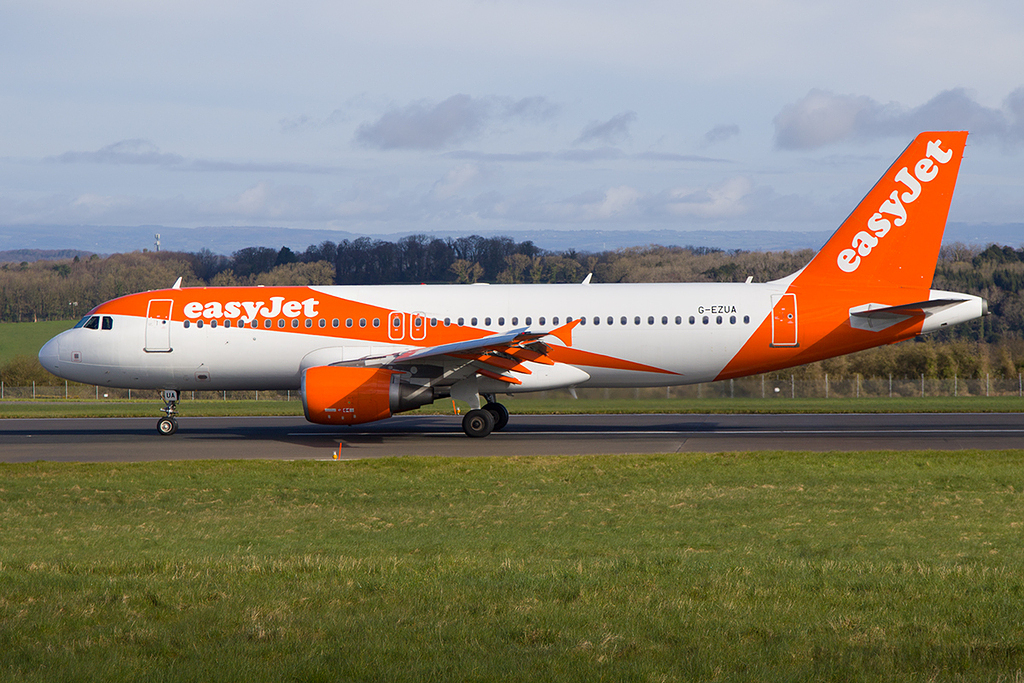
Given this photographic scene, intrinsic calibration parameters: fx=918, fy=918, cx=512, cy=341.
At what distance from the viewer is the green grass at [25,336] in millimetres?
75438

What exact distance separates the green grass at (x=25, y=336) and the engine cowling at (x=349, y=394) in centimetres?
5648

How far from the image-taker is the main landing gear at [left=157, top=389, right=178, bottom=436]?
1017 inches

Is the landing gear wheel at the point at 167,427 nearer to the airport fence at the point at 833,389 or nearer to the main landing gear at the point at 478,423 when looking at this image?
the main landing gear at the point at 478,423

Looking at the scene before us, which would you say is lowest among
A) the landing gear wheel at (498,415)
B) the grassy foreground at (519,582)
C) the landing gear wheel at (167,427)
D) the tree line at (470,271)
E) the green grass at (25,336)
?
the grassy foreground at (519,582)

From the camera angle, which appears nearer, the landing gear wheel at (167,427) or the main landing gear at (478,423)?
the main landing gear at (478,423)

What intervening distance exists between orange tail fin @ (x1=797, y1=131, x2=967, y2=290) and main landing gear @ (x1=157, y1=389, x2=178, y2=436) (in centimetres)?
1778

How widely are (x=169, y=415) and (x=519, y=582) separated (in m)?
20.6

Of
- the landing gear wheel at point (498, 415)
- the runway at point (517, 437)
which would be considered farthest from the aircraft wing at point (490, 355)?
the landing gear wheel at point (498, 415)

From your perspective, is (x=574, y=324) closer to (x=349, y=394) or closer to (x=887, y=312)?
(x=349, y=394)

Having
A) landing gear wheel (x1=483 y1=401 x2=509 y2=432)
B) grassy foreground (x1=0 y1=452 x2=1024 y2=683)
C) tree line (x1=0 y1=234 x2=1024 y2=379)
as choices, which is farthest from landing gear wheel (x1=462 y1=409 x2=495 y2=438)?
tree line (x1=0 y1=234 x2=1024 y2=379)

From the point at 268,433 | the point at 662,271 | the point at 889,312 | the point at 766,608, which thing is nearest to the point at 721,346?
the point at 889,312

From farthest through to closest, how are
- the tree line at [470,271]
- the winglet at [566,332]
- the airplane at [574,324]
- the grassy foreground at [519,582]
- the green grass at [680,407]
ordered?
the tree line at [470,271] < the green grass at [680,407] < the airplane at [574,324] < the winglet at [566,332] < the grassy foreground at [519,582]

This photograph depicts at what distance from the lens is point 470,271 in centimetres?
8162

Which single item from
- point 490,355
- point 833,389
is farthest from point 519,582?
point 833,389
